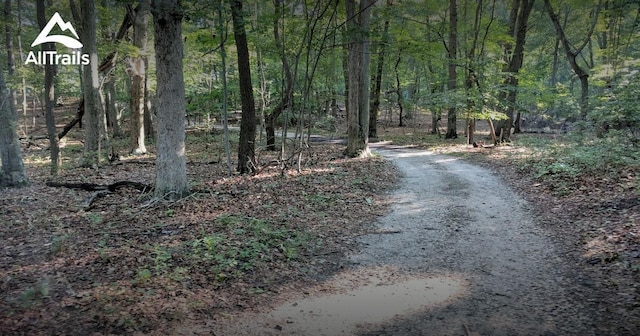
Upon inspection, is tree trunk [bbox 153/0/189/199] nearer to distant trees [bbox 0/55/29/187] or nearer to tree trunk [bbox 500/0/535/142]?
distant trees [bbox 0/55/29/187]

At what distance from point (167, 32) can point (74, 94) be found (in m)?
24.5

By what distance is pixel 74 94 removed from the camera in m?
27.5

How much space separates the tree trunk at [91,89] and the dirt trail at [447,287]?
11.3 m

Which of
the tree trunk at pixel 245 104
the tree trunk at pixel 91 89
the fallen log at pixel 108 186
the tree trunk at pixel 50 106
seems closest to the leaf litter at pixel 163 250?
the fallen log at pixel 108 186

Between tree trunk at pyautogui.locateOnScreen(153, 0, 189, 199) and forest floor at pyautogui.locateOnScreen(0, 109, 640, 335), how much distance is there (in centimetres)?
59

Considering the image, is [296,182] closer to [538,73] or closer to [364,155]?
[364,155]

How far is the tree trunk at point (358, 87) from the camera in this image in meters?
14.4

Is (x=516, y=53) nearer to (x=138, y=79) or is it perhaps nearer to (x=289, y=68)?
(x=289, y=68)

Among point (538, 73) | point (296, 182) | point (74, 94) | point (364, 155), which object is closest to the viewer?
point (296, 182)

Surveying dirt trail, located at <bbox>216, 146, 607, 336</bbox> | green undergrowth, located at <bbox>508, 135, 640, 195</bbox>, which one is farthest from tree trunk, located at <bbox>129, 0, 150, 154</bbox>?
green undergrowth, located at <bbox>508, 135, 640, 195</bbox>

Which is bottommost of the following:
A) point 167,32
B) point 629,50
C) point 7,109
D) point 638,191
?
point 638,191

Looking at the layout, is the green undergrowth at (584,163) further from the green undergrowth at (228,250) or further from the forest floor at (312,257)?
the green undergrowth at (228,250)

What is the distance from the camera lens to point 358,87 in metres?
14.7

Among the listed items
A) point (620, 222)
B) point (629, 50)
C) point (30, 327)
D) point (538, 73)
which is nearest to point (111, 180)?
point (30, 327)
